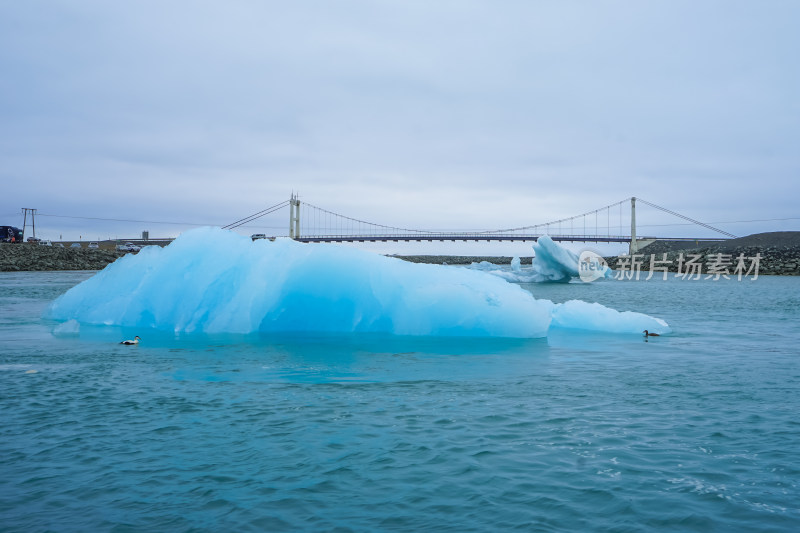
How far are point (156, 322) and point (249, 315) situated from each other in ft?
6.57

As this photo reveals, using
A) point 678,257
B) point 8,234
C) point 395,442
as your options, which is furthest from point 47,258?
point 678,257

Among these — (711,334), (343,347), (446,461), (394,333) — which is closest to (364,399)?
(446,461)

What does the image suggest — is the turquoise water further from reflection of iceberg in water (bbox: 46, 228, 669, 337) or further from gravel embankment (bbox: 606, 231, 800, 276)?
gravel embankment (bbox: 606, 231, 800, 276)

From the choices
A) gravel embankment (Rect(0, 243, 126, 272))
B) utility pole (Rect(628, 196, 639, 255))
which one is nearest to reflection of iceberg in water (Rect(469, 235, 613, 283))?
gravel embankment (Rect(0, 243, 126, 272))

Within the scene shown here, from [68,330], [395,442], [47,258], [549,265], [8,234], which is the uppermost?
[8,234]

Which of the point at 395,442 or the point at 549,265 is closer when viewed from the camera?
the point at 395,442

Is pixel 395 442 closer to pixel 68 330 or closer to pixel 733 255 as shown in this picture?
pixel 68 330

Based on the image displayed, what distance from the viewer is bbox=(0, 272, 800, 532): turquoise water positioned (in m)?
3.58

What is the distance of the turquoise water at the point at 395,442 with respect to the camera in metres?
3.58

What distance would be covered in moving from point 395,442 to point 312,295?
644 cm

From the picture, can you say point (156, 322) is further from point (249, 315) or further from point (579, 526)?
point (579, 526)

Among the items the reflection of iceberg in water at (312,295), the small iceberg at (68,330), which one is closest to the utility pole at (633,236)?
the reflection of iceberg in water at (312,295)

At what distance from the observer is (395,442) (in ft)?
16.0

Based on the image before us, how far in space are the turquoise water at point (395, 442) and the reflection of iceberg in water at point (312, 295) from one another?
190 centimetres
